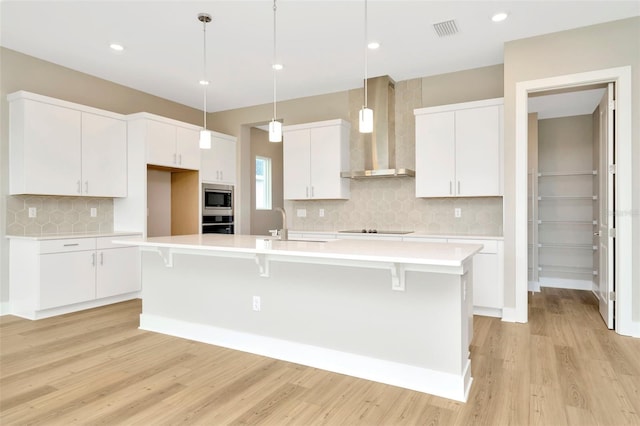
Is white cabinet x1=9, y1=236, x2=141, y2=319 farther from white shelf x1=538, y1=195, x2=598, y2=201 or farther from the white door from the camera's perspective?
white shelf x1=538, y1=195, x2=598, y2=201

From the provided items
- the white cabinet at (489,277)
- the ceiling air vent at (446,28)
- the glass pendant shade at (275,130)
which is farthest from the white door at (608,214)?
the glass pendant shade at (275,130)

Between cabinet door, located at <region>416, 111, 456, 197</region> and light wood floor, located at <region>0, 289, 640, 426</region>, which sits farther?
cabinet door, located at <region>416, 111, 456, 197</region>

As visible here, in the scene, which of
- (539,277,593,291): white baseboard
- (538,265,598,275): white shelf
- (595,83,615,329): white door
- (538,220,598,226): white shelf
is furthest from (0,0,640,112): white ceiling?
(539,277,593,291): white baseboard

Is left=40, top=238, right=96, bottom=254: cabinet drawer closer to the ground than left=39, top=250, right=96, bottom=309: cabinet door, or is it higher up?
higher up

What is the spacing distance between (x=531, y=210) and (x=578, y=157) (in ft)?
3.37

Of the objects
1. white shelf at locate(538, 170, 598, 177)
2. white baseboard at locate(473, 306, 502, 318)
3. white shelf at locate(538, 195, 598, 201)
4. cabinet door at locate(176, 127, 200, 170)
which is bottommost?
white baseboard at locate(473, 306, 502, 318)

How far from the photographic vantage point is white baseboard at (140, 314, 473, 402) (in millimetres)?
2326

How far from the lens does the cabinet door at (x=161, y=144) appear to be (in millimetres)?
4863

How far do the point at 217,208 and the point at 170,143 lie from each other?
1.24 metres

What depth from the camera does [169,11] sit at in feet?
10.8

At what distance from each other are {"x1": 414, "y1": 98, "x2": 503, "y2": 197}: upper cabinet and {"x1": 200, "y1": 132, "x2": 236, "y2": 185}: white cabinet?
10.1 feet

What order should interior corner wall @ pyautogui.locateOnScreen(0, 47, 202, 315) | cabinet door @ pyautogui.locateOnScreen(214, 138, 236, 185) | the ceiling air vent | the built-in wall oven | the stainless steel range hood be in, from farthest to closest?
cabinet door @ pyautogui.locateOnScreen(214, 138, 236, 185) → the built-in wall oven → the stainless steel range hood → interior corner wall @ pyautogui.locateOnScreen(0, 47, 202, 315) → the ceiling air vent

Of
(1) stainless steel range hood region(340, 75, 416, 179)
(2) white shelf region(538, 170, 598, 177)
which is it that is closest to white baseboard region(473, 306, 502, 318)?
(1) stainless steel range hood region(340, 75, 416, 179)

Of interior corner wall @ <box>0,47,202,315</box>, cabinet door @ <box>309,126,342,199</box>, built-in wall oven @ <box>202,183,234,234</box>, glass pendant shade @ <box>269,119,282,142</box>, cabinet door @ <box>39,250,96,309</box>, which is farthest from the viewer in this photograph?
built-in wall oven @ <box>202,183,234,234</box>
